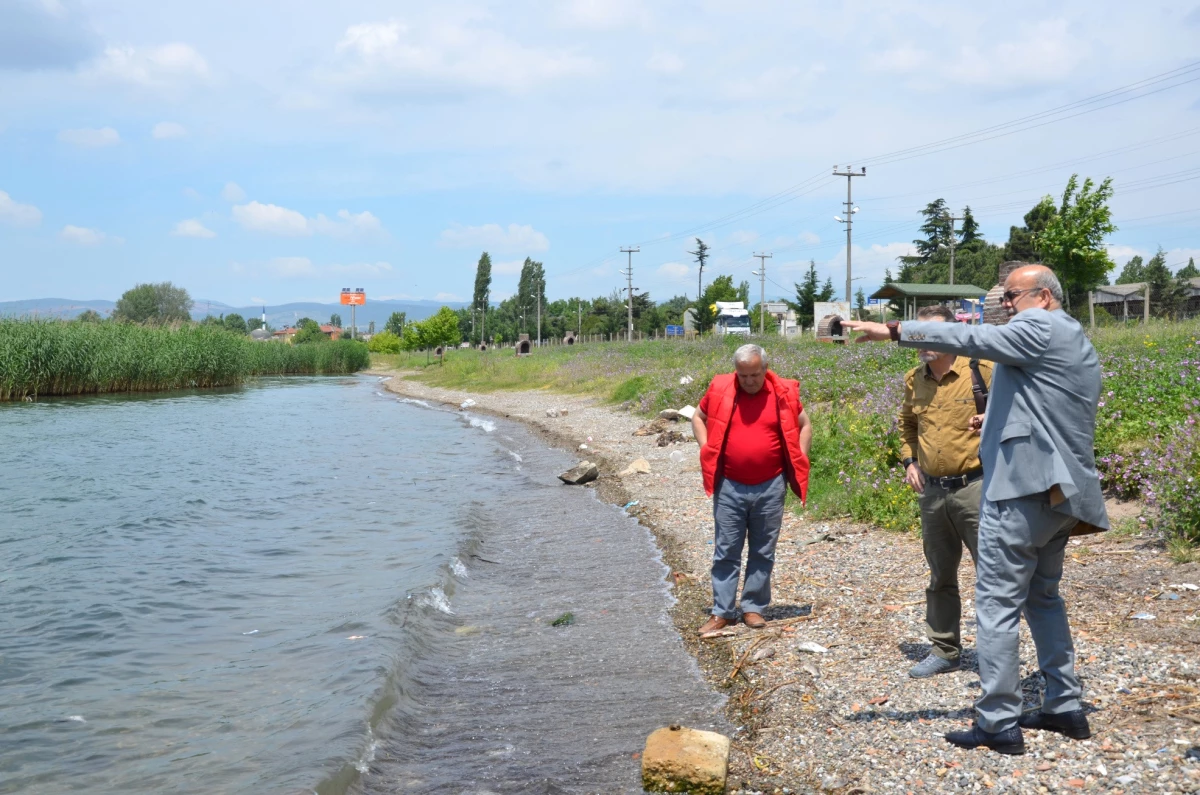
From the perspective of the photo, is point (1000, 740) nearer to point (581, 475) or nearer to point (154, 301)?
point (581, 475)

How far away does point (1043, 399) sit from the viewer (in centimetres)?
420

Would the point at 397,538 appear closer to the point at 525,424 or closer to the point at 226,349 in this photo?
the point at 525,424

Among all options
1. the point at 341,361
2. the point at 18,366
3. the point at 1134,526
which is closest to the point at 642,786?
the point at 1134,526

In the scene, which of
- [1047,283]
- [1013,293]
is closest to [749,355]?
[1013,293]

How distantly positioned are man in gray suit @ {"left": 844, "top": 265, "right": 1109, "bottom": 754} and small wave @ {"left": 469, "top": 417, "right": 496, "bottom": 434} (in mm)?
24340

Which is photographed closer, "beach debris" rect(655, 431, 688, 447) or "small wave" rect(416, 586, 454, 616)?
"small wave" rect(416, 586, 454, 616)

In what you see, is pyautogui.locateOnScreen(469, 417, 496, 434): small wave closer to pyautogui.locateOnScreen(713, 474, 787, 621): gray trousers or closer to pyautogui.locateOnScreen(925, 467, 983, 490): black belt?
pyautogui.locateOnScreen(713, 474, 787, 621): gray trousers

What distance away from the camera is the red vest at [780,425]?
6746mm

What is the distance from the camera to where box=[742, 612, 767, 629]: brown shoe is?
280 inches

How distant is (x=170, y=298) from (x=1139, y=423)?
585 feet

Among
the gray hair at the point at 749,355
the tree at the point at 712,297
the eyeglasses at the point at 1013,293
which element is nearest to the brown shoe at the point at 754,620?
the gray hair at the point at 749,355

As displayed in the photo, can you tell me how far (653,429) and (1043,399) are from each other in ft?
55.0

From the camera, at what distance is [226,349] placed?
48594 millimetres

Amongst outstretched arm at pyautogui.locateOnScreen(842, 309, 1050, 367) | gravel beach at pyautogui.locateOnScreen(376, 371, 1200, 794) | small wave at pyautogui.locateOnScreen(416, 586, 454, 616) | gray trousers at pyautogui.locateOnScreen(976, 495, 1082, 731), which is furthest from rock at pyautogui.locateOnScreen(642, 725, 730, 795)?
small wave at pyautogui.locateOnScreen(416, 586, 454, 616)
